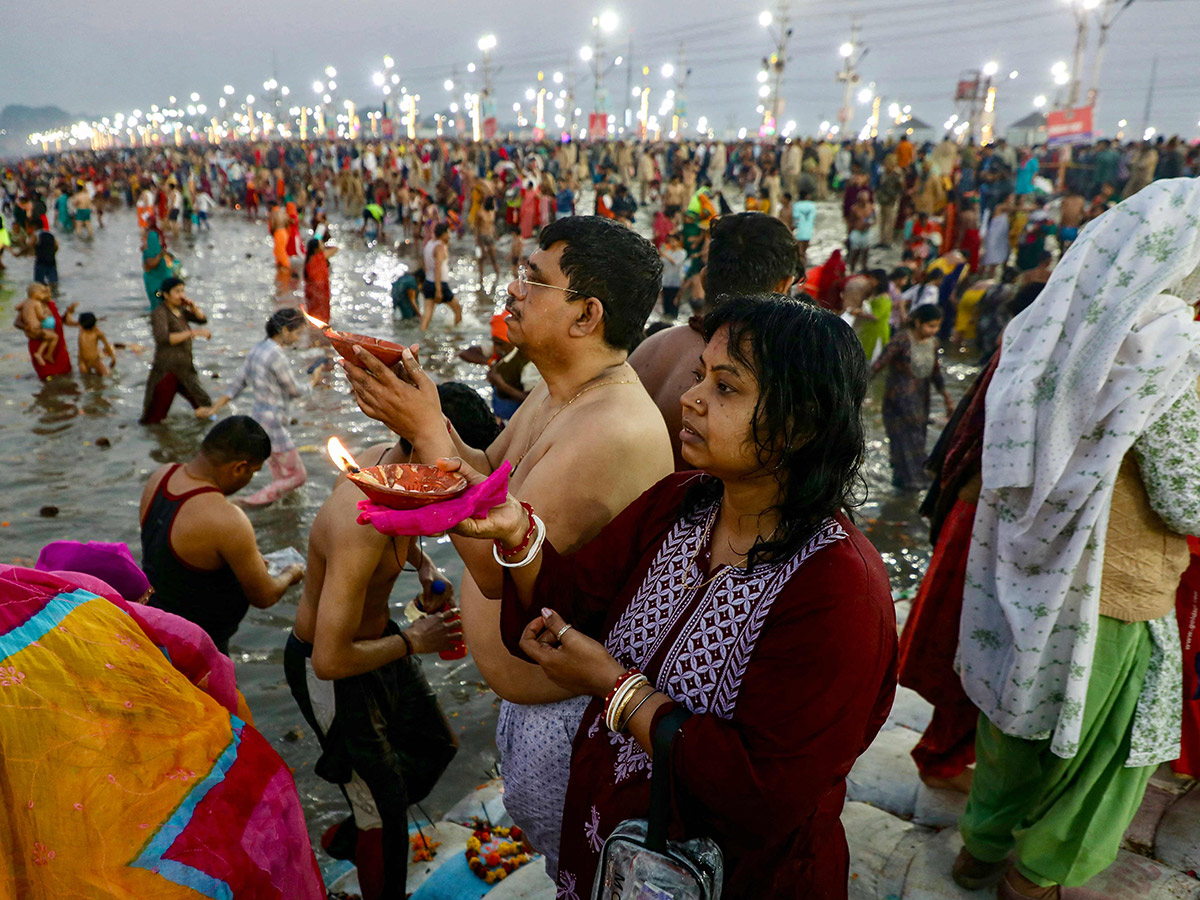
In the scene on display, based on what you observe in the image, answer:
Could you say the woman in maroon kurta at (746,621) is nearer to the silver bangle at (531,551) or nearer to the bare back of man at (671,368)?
the silver bangle at (531,551)

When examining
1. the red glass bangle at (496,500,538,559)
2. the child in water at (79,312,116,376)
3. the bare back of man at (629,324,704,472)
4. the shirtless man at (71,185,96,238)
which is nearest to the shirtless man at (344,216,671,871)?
the red glass bangle at (496,500,538,559)

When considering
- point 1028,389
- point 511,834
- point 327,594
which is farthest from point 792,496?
point 511,834

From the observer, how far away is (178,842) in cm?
164

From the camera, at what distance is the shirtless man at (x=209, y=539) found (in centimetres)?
350

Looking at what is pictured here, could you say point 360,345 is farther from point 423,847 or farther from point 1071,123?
point 1071,123

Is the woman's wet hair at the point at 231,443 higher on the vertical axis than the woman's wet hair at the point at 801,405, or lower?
lower

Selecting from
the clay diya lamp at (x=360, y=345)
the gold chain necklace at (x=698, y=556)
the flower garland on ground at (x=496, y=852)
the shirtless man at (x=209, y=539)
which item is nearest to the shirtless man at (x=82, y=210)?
the shirtless man at (x=209, y=539)

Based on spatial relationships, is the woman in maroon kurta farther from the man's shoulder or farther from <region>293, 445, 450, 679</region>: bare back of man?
the man's shoulder

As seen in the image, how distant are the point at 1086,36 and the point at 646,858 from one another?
38184mm

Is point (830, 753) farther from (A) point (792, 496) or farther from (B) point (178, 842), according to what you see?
(B) point (178, 842)

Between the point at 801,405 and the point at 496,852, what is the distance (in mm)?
2287

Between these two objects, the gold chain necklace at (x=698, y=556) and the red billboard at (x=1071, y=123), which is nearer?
the gold chain necklace at (x=698, y=556)

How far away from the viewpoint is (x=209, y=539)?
11.5 feet

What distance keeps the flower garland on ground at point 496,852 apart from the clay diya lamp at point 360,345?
2.04 m
